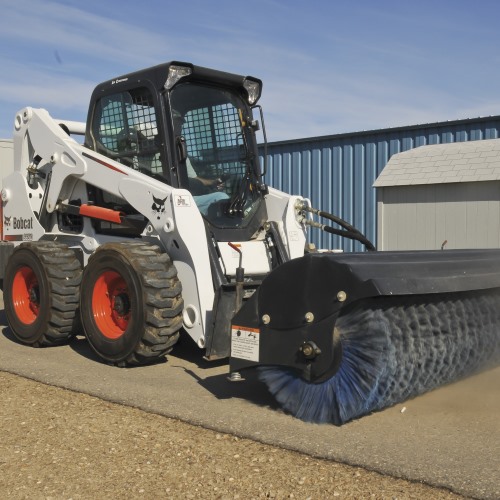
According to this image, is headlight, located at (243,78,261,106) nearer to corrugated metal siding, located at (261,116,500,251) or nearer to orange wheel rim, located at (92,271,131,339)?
orange wheel rim, located at (92,271,131,339)

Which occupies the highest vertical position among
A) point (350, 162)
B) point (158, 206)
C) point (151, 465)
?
point (350, 162)

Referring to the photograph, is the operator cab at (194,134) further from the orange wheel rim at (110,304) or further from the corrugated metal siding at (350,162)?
the corrugated metal siding at (350,162)

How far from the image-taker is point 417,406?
14.5 feet

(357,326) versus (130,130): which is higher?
(130,130)

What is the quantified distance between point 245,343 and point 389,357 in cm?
91

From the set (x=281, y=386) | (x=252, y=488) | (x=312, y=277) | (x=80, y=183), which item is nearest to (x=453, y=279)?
(x=312, y=277)

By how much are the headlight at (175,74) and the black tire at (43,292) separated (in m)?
1.80

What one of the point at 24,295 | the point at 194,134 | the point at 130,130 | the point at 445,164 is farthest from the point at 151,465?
the point at 445,164

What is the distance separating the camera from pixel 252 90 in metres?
6.54

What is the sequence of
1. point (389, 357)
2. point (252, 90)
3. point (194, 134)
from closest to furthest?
point (389, 357) → point (194, 134) → point (252, 90)

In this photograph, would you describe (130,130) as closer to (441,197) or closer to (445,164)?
(441,197)

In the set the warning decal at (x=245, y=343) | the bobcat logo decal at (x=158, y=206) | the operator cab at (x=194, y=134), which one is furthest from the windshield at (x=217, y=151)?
the warning decal at (x=245, y=343)

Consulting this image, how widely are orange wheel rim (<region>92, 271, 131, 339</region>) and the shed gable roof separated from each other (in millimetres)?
5272

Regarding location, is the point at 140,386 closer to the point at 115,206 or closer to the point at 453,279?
the point at 115,206
